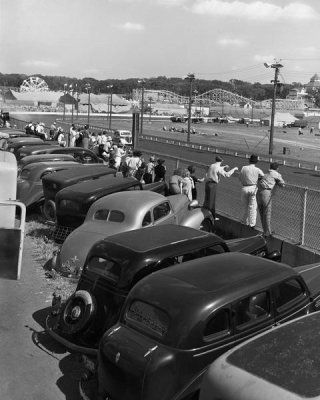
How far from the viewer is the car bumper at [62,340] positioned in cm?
583

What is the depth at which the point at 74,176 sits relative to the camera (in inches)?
493

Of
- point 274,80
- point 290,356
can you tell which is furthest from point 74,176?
point 274,80

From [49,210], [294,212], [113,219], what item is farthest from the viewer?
[49,210]

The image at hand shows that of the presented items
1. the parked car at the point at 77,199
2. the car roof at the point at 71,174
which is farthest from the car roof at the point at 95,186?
the car roof at the point at 71,174

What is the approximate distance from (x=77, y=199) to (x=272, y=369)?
799cm

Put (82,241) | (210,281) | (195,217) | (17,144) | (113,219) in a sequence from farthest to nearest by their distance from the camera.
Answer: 1. (17,144)
2. (195,217)
3. (113,219)
4. (82,241)
5. (210,281)

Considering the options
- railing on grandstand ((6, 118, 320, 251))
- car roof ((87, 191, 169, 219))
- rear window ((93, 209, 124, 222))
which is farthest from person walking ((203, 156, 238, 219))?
rear window ((93, 209, 124, 222))

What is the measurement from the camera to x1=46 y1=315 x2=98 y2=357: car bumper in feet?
19.1

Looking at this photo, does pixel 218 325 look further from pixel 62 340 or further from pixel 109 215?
pixel 109 215

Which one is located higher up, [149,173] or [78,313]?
[149,173]

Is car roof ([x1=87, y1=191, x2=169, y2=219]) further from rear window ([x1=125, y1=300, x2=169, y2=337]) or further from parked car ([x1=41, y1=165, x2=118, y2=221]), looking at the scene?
rear window ([x1=125, y1=300, x2=169, y2=337])

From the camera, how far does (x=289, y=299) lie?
549 centimetres

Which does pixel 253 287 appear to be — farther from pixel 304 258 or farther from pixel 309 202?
pixel 309 202

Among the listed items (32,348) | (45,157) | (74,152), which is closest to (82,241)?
(32,348)
